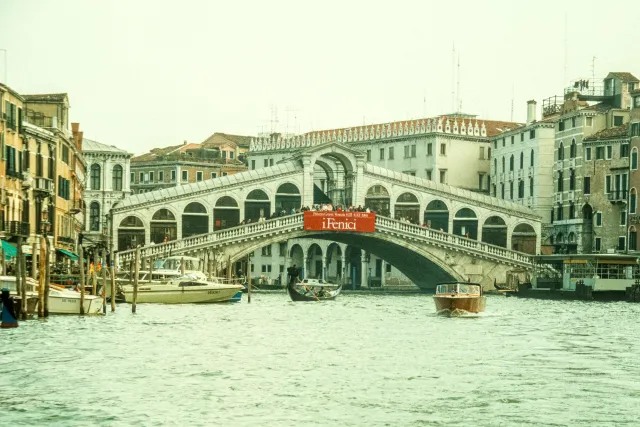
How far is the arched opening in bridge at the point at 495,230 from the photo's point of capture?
7925 centimetres

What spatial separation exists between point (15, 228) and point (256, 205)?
2893cm

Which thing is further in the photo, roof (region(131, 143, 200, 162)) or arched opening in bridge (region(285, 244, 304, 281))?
roof (region(131, 143, 200, 162))

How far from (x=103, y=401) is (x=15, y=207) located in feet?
82.9

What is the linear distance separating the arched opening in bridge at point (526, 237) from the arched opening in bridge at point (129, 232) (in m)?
21.7

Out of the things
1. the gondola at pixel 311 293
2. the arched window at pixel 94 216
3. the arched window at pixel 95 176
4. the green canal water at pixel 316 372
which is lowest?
the green canal water at pixel 316 372

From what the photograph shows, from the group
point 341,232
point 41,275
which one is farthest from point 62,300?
point 341,232

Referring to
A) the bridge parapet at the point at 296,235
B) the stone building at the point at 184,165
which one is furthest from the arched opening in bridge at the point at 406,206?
the stone building at the point at 184,165

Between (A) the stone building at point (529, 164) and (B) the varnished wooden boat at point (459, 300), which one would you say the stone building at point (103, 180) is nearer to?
(A) the stone building at point (529, 164)

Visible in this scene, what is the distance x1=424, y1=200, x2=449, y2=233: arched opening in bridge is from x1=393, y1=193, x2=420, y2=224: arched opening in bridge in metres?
0.66

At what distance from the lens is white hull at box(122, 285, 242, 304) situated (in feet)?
174

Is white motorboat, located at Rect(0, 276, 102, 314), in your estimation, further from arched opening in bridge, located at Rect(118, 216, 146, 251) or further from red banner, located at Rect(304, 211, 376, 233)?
red banner, located at Rect(304, 211, 376, 233)

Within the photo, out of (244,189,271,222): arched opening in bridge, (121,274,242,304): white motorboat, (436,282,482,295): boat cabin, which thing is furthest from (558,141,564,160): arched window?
(436,282,482,295): boat cabin

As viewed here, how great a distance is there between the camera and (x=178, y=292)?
5372 centimetres

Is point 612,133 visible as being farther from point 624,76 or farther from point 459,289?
point 459,289
